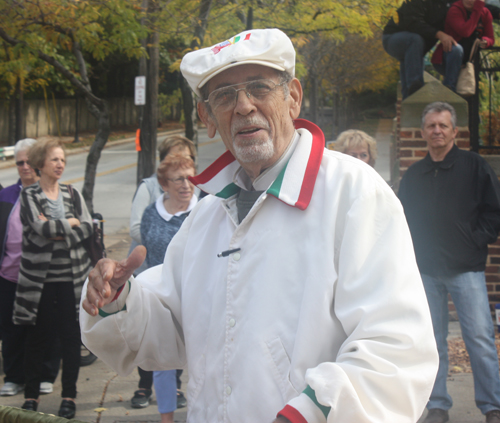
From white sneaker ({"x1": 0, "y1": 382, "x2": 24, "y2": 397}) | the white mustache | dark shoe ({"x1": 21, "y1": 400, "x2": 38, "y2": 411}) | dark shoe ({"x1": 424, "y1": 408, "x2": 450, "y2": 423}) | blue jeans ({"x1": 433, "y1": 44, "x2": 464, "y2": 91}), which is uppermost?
blue jeans ({"x1": 433, "y1": 44, "x2": 464, "y2": 91})

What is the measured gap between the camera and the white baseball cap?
1.76 metres

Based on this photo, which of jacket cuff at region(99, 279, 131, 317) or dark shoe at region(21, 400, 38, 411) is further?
dark shoe at region(21, 400, 38, 411)

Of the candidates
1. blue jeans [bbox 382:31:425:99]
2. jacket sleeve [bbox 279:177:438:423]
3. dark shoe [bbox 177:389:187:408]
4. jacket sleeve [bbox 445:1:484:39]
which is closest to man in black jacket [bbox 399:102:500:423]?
dark shoe [bbox 177:389:187:408]

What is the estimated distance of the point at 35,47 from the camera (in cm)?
771

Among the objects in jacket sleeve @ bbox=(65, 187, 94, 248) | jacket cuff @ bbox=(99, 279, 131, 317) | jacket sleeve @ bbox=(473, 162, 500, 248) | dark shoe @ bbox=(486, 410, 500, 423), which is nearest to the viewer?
jacket cuff @ bbox=(99, 279, 131, 317)

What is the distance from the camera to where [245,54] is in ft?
5.75

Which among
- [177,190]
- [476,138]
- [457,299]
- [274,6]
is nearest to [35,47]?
[274,6]

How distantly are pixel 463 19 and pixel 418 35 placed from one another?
0.49 meters

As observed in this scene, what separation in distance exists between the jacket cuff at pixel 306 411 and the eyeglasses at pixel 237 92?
3.00 ft

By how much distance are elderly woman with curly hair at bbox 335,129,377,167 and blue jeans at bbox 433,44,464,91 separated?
2.01 meters

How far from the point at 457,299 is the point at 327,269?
2.85m

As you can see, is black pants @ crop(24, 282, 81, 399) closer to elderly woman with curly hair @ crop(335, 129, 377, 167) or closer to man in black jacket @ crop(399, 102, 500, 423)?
elderly woman with curly hair @ crop(335, 129, 377, 167)

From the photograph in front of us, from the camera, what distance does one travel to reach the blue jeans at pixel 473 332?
3928 millimetres

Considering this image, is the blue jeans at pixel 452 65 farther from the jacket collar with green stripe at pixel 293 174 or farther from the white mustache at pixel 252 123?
the white mustache at pixel 252 123
